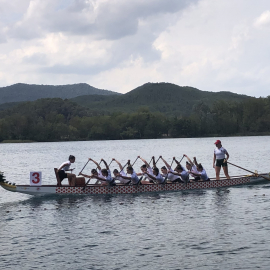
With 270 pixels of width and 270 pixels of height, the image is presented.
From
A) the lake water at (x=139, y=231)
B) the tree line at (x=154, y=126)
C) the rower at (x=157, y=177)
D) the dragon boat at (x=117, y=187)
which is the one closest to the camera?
the lake water at (x=139, y=231)

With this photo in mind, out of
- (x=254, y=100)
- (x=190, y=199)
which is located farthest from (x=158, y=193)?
(x=254, y=100)

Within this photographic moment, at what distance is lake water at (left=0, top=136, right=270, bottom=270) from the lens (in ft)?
52.9

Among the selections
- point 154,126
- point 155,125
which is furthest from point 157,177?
point 154,126

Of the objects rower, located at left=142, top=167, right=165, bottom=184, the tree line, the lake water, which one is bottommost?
the lake water

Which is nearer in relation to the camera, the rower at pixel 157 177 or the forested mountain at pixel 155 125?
the rower at pixel 157 177

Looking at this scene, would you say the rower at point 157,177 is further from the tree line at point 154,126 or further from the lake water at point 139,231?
the tree line at point 154,126

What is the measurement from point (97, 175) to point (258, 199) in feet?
31.1

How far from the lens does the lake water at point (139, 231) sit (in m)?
16.1

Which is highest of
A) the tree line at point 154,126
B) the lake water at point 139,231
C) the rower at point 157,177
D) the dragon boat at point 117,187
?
the tree line at point 154,126

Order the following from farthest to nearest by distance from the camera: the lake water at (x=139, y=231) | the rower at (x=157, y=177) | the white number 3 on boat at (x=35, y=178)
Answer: the rower at (x=157, y=177), the white number 3 on boat at (x=35, y=178), the lake water at (x=139, y=231)

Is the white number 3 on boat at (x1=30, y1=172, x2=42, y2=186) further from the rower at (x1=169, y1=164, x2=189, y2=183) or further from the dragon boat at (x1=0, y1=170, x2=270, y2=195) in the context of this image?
the rower at (x1=169, y1=164, x2=189, y2=183)

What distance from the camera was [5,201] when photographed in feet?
98.5

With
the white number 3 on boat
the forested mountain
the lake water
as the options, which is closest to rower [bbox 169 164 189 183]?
the lake water

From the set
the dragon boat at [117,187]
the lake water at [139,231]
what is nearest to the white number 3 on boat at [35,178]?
the dragon boat at [117,187]
